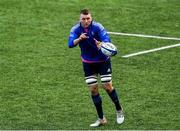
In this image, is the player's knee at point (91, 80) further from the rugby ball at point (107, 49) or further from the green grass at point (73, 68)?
the green grass at point (73, 68)

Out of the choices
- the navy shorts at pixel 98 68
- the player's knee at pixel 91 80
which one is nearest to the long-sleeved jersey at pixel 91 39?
the navy shorts at pixel 98 68

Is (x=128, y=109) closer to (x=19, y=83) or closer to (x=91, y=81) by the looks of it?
(x=91, y=81)

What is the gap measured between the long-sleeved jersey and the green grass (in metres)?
1.50

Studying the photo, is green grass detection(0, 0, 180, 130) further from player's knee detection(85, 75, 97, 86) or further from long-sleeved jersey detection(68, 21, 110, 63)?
long-sleeved jersey detection(68, 21, 110, 63)

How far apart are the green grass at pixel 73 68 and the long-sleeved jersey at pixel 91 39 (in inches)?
59.1

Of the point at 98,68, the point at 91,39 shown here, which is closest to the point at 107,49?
the point at 91,39

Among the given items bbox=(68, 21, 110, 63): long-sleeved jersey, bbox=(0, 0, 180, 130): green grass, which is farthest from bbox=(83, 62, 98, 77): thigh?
bbox=(0, 0, 180, 130): green grass

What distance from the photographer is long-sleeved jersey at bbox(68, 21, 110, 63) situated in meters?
14.2

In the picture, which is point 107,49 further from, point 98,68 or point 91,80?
→ point 91,80

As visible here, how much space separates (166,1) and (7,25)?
22.7ft

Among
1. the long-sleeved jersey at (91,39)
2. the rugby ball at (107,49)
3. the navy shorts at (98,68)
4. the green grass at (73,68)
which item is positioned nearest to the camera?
the rugby ball at (107,49)

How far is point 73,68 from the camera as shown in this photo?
1916 centimetres

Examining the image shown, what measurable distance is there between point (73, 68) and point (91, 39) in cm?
496

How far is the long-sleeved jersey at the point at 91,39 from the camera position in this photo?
1425cm
